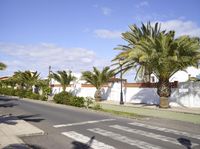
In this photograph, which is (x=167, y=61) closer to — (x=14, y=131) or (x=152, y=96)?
(x=152, y=96)

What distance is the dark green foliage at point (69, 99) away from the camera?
26500mm

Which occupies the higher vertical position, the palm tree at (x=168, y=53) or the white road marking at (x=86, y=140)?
the palm tree at (x=168, y=53)

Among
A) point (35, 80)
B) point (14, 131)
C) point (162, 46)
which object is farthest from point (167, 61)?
point (35, 80)

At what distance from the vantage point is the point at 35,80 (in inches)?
2114

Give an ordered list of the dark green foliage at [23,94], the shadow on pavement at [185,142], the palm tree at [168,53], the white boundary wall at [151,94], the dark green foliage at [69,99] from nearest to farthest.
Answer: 1. the shadow on pavement at [185,142]
2. the palm tree at [168,53]
3. the white boundary wall at [151,94]
4. the dark green foliage at [69,99]
5. the dark green foliage at [23,94]

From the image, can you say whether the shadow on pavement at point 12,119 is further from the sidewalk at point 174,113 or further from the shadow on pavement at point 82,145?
the sidewalk at point 174,113

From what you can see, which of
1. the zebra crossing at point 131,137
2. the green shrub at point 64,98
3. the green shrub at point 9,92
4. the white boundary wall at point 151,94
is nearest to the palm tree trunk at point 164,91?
the white boundary wall at point 151,94

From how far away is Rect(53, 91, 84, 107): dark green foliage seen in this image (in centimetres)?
2650

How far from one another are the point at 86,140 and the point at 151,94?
66.0 ft

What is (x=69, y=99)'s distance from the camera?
2867 cm

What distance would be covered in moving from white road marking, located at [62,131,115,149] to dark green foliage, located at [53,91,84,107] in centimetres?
1479

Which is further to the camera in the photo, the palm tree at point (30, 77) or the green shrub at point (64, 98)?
the palm tree at point (30, 77)

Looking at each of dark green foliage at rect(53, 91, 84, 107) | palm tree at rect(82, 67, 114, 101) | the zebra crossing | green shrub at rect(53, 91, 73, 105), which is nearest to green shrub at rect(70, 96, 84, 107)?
dark green foliage at rect(53, 91, 84, 107)

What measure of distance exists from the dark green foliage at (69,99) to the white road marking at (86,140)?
1479cm
